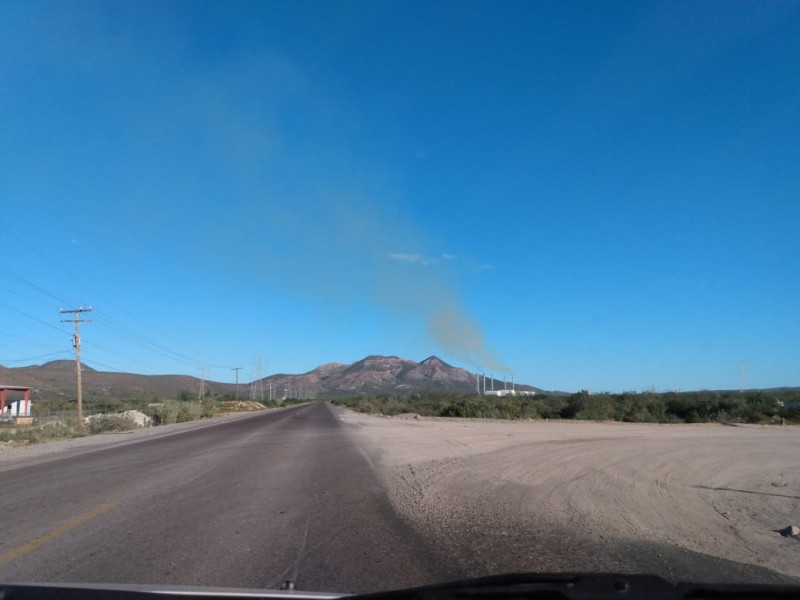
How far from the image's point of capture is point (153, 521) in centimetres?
1012

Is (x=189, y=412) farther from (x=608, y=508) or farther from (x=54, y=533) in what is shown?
(x=608, y=508)

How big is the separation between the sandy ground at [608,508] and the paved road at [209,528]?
2.82 ft

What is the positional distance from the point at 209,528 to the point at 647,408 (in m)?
55.9

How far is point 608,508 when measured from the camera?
1166 cm

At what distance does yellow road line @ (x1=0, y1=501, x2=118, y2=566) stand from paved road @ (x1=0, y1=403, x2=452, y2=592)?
2 centimetres

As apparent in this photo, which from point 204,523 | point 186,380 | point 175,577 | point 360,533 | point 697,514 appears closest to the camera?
point 175,577

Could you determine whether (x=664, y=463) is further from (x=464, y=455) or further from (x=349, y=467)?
(x=349, y=467)

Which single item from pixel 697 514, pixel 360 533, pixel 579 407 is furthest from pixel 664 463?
pixel 579 407

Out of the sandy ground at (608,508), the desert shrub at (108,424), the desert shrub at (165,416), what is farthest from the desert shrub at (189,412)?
the sandy ground at (608,508)

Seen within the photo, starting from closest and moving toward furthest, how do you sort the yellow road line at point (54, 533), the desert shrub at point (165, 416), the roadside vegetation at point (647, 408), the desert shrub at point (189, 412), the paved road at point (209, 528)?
the paved road at point (209, 528), the yellow road line at point (54, 533), the roadside vegetation at point (647, 408), the desert shrub at point (165, 416), the desert shrub at point (189, 412)

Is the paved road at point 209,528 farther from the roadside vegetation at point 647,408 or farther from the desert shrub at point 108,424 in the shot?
the roadside vegetation at point 647,408

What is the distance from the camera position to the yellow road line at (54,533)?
7762 mm

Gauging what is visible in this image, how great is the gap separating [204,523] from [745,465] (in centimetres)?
1558

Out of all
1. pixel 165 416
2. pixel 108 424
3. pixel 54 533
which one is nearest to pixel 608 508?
pixel 54 533
